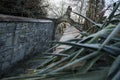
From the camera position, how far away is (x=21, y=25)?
7398mm

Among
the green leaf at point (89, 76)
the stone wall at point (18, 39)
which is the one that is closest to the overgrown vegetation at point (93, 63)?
the green leaf at point (89, 76)

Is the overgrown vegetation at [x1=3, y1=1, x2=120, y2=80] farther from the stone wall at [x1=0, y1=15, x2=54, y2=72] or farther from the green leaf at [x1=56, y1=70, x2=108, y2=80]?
the stone wall at [x1=0, y1=15, x2=54, y2=72]

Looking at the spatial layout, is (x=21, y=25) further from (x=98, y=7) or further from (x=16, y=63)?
(x=98, y=7)

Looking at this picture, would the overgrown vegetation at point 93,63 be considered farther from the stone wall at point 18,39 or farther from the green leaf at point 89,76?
the stone wall at point 18,39

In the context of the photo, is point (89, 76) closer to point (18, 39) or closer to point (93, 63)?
point (93, 63)

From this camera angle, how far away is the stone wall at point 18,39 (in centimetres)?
631

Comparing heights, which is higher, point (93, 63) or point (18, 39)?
point (93, 63)

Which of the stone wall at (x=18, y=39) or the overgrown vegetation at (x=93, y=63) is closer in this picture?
the overgrown vegetation at (x=93, y=63)

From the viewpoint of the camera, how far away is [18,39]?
24.6 feet

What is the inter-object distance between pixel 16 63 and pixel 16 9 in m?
1.91

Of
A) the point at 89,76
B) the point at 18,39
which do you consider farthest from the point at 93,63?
the point at 18,39

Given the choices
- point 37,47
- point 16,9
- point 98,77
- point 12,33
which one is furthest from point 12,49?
point 98,77

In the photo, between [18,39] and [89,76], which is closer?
[89,76]

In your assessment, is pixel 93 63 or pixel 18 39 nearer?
pixel 93 63
